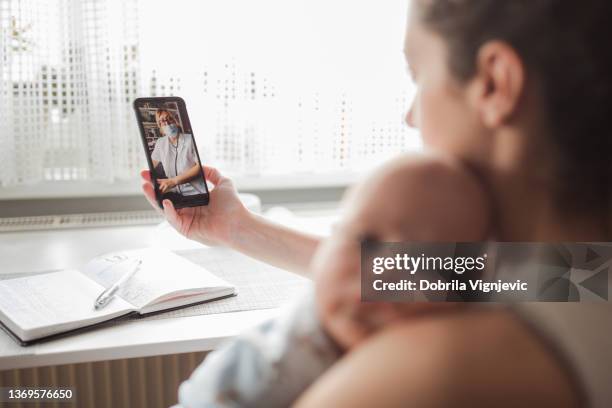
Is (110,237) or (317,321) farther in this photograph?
(110,237)

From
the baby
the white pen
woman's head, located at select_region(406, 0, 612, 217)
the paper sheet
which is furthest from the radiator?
woman's head, located at select_region(406, 0, 612, 217)

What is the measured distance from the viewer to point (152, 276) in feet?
3.34

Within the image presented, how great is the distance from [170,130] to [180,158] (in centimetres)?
5

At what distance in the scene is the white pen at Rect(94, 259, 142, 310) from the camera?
2.93 ft

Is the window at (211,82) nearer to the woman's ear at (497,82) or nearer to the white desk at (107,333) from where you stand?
the white desk at (107,333)

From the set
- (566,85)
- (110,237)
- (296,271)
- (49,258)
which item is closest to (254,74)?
(110,237)

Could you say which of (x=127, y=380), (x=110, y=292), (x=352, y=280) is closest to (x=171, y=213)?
(x=110, y=292)

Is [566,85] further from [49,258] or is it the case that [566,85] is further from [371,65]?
[371,65]

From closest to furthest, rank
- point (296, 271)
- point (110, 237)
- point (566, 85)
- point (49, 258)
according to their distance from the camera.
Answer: point (566, 85) < point (296, 271) < point (49, 258) < point (110, 237)

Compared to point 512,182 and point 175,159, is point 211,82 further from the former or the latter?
point 512,182

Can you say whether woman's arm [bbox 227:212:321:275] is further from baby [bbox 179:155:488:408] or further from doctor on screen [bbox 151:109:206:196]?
baby [bbox 179:155:488:408]

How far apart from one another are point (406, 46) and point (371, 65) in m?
1.19

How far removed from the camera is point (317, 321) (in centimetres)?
43

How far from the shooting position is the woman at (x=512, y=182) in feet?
1.23
